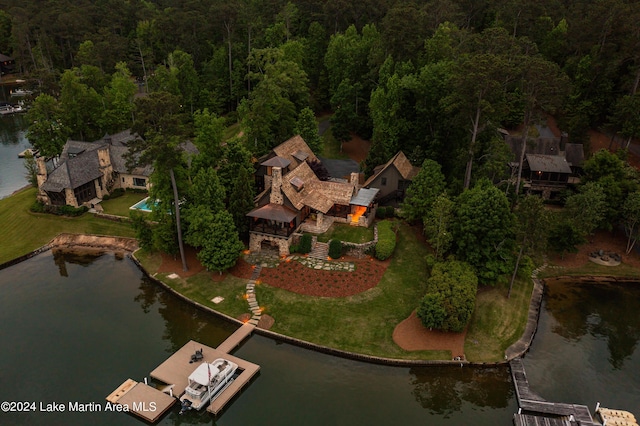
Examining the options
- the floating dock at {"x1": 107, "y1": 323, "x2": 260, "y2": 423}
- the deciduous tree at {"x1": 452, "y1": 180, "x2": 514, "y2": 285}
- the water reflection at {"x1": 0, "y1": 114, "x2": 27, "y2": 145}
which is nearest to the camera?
the floating dock at {"x1": 107, "y1": 323, "x2": 260, "y2": 423}

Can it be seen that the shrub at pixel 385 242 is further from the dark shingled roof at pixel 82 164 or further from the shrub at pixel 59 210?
the shrub at pixel 59 210

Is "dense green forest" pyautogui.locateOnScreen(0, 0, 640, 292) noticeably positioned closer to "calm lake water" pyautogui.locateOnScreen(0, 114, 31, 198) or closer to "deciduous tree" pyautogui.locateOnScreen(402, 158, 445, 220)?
"deciduous tree" pyautogui.locateOnScreen(402, 158, 445, 220)

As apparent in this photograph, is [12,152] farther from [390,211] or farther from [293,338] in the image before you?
[293,338]

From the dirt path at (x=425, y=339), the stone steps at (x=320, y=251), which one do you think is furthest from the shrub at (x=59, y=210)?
the dirt path at (x=425, y=339)

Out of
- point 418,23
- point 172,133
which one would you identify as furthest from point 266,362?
point 418,23

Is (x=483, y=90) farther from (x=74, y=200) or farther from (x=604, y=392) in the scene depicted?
(x=74, y=200)

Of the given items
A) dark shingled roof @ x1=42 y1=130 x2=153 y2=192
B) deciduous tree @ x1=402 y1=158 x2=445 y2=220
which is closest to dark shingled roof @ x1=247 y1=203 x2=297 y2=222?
deciduous tree @ x1=402 y1=158 x2=445 y2=220

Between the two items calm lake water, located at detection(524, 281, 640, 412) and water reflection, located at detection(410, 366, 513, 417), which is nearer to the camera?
water reflection, located at detection(410, 366, 513, 417)
